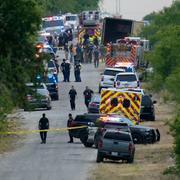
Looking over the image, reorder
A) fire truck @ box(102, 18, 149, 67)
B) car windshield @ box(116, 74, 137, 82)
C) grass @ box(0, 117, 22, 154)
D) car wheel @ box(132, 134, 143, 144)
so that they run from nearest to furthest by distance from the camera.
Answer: grass @ box(0, 117, 22, 154)
car wheel @ box(132, 134, 143, 144)
car windshield @ box(116, 74, 137, 82)
fire truck @ box(102, 18, 149, 67)

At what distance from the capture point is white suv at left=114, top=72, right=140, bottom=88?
6719 cm

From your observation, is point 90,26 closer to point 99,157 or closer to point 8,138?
point 8,138

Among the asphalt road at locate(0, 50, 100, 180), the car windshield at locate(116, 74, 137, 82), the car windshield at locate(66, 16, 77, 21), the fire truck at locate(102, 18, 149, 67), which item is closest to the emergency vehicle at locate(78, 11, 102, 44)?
the fire truck at locate(102, 18, 149, 67)

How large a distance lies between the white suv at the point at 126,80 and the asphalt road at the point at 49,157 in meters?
7.49

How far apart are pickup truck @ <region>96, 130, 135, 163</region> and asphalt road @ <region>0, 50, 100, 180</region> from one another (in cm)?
54

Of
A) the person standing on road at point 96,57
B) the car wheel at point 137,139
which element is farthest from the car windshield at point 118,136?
the person standing on road at point 96,57

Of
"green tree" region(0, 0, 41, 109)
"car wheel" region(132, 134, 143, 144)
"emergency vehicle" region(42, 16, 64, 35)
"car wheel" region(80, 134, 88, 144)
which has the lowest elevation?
"emergency vehicle" region(42, 16, 64, 35)

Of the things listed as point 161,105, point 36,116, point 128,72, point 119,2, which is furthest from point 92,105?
point 119,2

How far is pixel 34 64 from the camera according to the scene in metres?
29.4

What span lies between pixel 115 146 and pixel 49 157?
3.04 m

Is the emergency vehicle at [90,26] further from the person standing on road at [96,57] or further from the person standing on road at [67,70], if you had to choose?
the person standing on road at [67,70]

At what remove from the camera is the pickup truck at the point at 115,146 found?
41875 millimetres

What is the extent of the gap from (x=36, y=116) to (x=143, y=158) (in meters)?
14.5

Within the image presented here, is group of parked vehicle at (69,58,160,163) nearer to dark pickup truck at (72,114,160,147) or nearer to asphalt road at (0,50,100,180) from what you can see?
dark pickup truck at (72,114,160,147)
